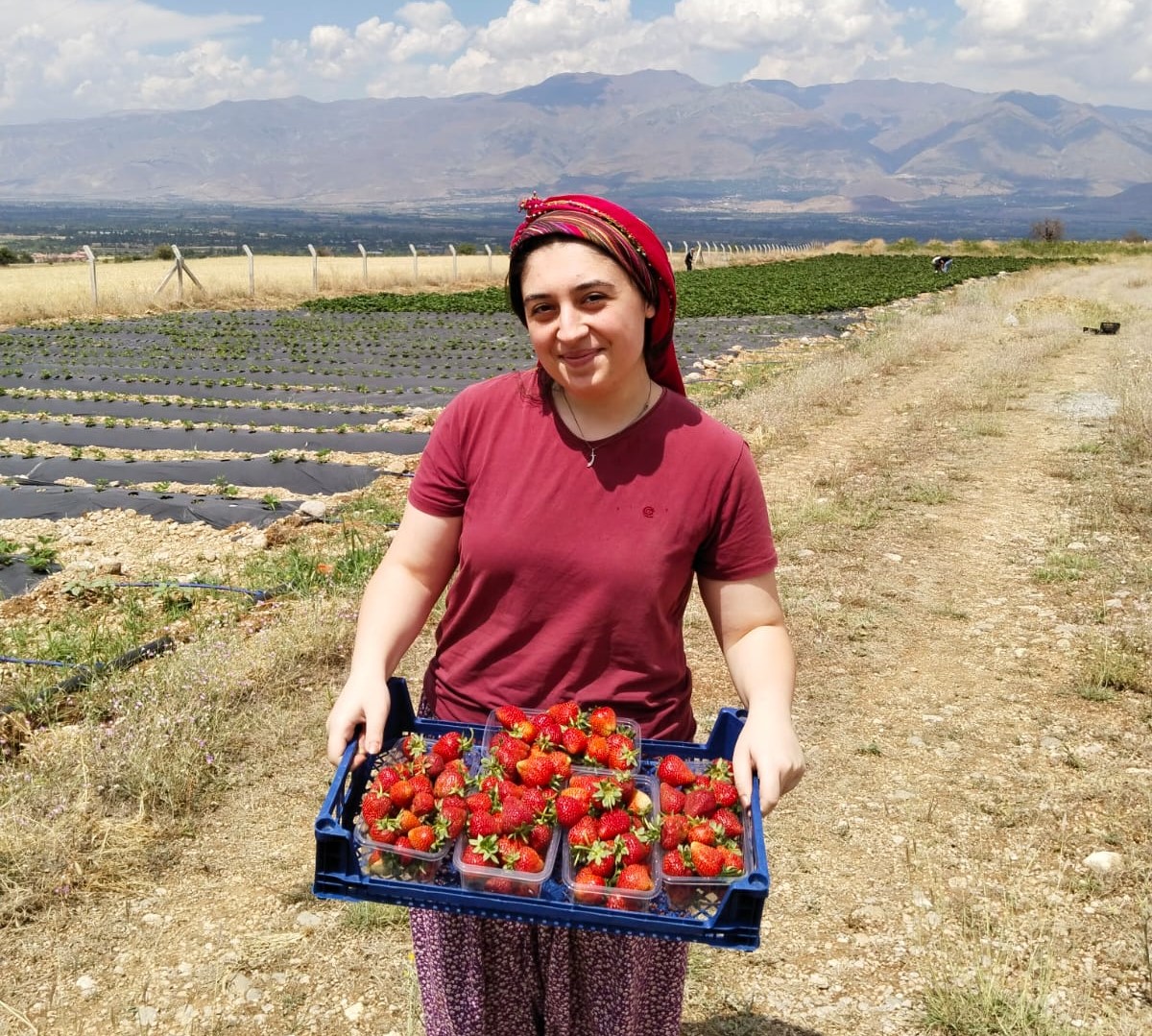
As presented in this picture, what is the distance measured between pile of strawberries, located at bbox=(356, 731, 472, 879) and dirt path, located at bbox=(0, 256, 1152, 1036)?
133 centimetres

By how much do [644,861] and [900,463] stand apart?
7767 mm

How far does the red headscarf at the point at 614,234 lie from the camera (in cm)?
172

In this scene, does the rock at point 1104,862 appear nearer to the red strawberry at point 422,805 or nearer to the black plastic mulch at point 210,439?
the red strawberry at point 422,805

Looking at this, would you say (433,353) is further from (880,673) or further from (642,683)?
(642,683)

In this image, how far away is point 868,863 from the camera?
339 centimetres

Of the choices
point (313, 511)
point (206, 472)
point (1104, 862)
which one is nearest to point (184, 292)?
point (206, 472)

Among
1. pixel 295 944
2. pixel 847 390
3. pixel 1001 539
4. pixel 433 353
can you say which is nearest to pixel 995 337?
pixel 847 390

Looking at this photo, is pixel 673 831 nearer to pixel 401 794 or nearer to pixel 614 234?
pixel 401 794

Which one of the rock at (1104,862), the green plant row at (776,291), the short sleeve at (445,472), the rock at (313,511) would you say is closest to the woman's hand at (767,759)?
the short sleeve at (445,472)

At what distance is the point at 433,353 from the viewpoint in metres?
18.3

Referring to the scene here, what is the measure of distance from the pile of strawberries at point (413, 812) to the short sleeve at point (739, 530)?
60 cm

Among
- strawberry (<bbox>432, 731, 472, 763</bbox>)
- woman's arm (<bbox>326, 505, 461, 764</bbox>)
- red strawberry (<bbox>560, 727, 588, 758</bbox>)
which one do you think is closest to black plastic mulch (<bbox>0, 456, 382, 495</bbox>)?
→ woman's arm (<bbox>326, 505, 461, 764</bbox>)

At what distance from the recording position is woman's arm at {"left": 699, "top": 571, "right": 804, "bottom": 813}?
1.68 m

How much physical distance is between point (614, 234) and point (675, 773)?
0.93 metres
